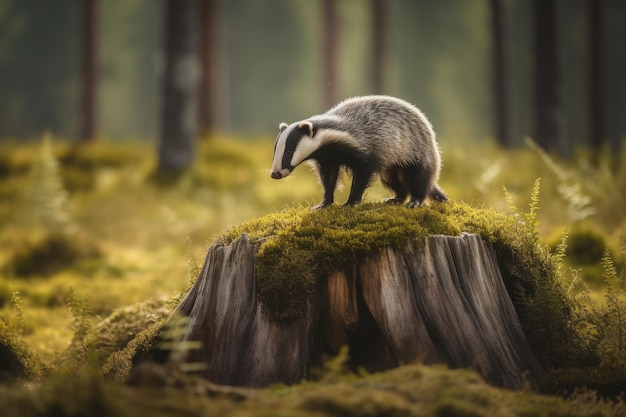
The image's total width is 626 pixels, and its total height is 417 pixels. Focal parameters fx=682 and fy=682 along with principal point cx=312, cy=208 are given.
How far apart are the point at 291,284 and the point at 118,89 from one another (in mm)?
42236

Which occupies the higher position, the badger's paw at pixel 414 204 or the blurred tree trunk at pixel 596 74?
the blurred tree trunk at pixel 596 74

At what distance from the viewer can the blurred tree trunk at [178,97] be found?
1398 cm

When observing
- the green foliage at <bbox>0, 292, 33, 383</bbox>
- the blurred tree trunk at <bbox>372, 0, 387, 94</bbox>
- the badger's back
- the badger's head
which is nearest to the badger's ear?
the badger's head

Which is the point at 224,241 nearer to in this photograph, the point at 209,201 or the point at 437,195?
the point at 437,195

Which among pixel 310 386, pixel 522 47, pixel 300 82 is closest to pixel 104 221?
pixel 310 386

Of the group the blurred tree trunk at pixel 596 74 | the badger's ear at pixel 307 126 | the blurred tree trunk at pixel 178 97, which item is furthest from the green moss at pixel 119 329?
the blurred tree trunk at pixel 596 74

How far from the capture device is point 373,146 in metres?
6.15

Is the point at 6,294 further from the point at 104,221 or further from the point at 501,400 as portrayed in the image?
the point at 501,400

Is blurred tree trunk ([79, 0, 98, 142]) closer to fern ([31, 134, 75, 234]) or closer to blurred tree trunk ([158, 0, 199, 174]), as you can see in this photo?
blurred tree trunk ([158, 0, 199, 174])

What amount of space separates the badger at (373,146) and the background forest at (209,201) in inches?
18.7

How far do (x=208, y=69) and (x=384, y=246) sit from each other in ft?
51.3

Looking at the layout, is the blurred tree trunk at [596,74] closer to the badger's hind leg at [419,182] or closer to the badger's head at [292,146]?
the badger's hind leg at [419,182]

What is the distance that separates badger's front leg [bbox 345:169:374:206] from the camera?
609cm

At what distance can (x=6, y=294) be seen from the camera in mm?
7910
